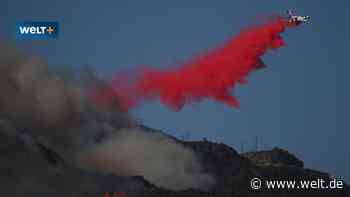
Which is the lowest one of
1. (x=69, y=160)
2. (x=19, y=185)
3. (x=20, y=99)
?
(x=19, y=185)

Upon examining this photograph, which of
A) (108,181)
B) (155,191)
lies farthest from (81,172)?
(155,191)

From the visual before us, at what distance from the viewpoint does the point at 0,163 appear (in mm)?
148000

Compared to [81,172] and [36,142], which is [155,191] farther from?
[36,142]

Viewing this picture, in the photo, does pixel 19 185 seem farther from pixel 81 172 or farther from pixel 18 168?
pixel 81 172

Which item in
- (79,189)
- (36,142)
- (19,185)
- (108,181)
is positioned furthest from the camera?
(36,142)

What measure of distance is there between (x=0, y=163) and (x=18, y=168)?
4.05m

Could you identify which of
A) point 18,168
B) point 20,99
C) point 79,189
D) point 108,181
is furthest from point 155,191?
point 20,99

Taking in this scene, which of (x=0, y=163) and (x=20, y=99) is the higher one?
(x=20, y=99)

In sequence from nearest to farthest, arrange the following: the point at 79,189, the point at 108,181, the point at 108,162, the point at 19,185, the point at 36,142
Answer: the point at 19,185
the point at 79,189
the point at 108,181
the point at 36,142
the point at 108,162

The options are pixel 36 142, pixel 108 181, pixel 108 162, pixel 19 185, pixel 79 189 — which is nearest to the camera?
pixel 19 185

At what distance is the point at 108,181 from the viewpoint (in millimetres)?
161375

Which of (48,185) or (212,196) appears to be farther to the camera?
(212,196)

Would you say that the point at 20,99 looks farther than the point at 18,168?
Yes

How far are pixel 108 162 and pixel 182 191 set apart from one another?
1068 inches
